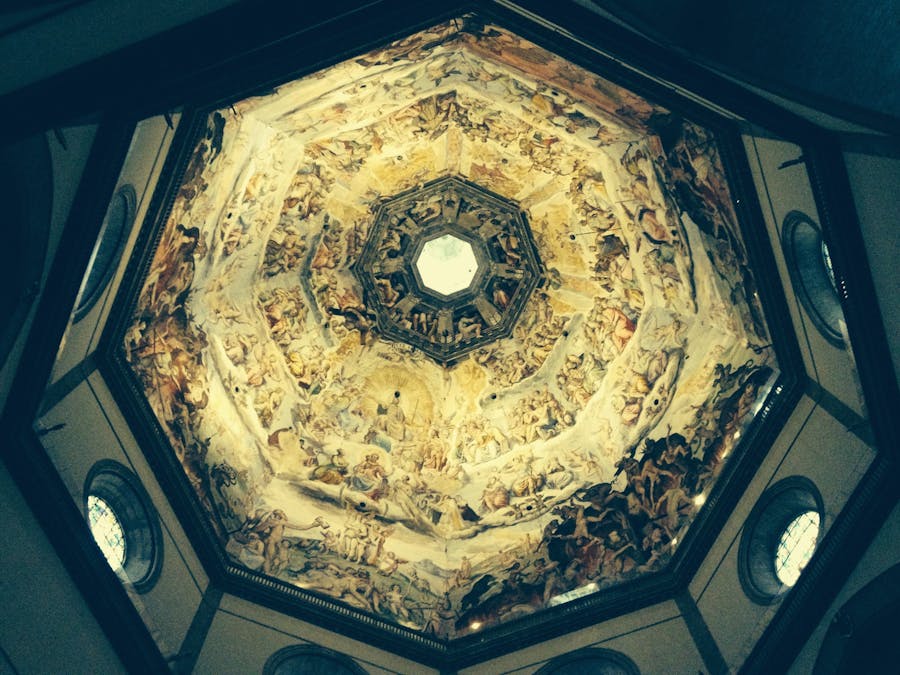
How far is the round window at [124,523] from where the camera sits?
39.4 feet

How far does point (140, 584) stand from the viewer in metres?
12.0

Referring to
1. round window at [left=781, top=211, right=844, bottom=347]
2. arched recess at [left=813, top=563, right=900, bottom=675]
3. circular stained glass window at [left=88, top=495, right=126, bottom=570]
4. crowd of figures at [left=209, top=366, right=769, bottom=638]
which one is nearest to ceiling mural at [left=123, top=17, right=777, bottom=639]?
crowd of figures at [left=209, top=366, right=769, bottom=638]

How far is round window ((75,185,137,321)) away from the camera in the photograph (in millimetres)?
11664

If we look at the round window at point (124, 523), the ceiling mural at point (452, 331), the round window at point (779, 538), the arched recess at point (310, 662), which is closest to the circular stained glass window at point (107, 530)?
the round window at point (124, 523)

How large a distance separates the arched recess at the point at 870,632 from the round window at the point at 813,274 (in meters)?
3.40

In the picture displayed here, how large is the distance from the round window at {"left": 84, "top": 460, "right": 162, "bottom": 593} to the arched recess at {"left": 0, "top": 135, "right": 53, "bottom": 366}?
3.08 metres

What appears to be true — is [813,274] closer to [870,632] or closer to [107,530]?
[870,632]

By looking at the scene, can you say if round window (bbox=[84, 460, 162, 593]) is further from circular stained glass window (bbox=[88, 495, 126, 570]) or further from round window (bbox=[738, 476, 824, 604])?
round window (bbox=[738, 476, 824, 604])

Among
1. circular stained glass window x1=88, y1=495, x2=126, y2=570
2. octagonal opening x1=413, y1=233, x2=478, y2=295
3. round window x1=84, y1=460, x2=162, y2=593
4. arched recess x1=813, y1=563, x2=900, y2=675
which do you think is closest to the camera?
arched recess x1=813, y1=563, x2=900, y2=675

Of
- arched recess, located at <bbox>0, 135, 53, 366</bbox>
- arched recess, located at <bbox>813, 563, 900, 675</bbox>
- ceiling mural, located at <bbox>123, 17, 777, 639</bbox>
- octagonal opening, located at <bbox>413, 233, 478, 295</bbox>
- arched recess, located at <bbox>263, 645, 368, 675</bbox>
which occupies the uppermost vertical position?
octagonal opening, located at <bbox>413, 233, 478, 295</bbox>

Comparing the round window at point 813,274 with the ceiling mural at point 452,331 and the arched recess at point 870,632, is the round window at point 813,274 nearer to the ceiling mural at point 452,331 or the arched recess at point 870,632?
the ceiling mural at point 452,331

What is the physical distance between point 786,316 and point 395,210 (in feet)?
31.4

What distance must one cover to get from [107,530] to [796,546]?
10397 mm

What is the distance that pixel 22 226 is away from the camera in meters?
9.44
